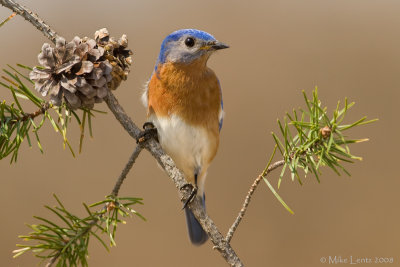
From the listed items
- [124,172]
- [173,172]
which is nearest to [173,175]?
[173,172]

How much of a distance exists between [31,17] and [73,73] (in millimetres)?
258

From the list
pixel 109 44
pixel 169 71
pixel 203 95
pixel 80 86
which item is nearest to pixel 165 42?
Answer: pixel 169 71

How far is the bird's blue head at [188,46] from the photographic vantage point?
2.20 metres

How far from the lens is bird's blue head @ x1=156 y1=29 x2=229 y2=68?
220 cm

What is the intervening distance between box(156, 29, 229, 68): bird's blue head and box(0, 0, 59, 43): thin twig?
0.85 meters

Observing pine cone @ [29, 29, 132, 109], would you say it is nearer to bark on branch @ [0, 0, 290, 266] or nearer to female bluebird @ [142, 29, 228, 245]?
bark on branch @ [0, 0, 290, 266]

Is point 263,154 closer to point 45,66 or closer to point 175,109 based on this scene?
point 175,109

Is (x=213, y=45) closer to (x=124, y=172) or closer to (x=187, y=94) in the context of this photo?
(x=187, y=94)

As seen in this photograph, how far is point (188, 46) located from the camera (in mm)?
2221

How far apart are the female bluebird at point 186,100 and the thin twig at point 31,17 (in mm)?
744

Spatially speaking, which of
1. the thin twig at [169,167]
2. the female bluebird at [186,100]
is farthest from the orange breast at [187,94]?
the thin twig at [169,167]

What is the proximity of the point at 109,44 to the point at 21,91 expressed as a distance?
0.36 m

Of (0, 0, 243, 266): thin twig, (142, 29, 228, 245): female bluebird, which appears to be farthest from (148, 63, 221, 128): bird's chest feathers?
(0, 0, 243, 266): thin twig

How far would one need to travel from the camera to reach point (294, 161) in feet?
4.30
